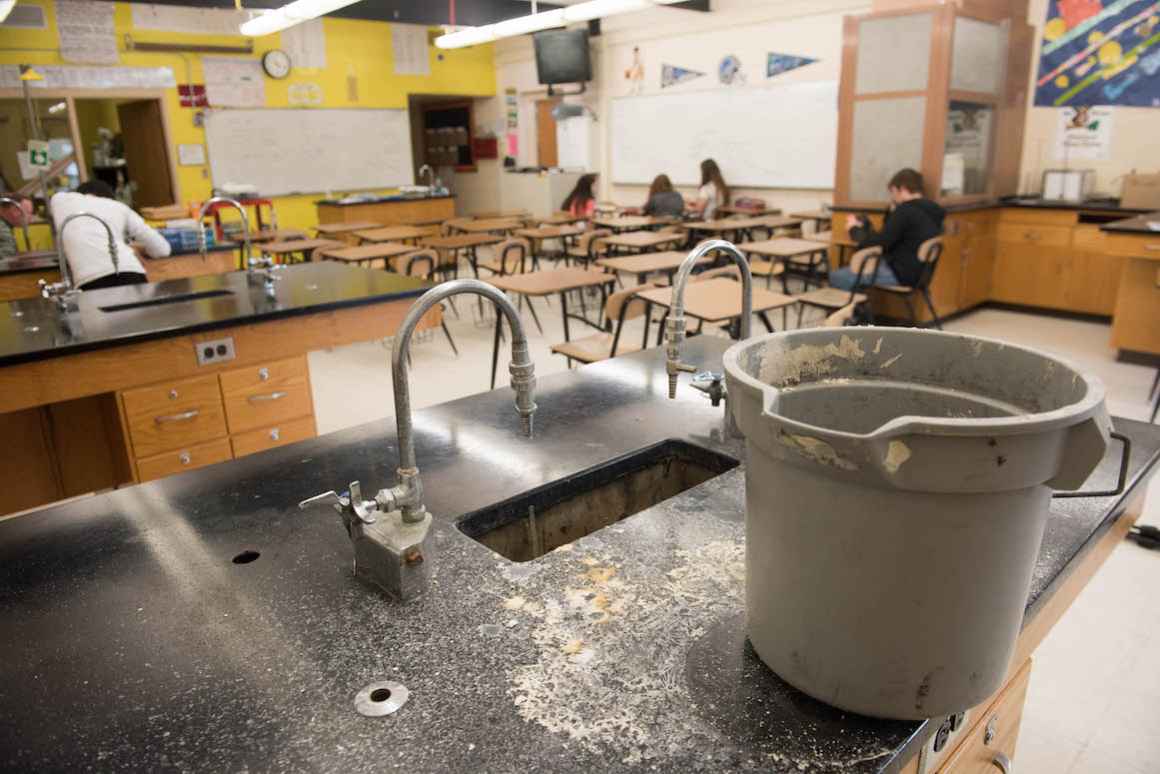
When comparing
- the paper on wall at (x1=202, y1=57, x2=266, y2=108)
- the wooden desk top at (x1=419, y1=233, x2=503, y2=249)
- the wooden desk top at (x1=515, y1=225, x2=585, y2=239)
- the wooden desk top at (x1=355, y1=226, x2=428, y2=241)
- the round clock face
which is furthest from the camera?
the round clock face

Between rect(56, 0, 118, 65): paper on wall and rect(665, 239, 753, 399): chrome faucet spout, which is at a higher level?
rect(56, 0, 118, 65): paper on wall

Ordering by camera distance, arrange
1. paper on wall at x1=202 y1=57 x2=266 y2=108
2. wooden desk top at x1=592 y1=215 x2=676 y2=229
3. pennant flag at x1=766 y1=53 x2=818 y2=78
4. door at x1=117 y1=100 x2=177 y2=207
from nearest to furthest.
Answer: wooden desk top at x1=592 y1=215 x2=676 y2=229 → pennant flag at x1=766 y1=53 x2=818 y2=78 → door at x1=117 y1=100 x2=177 y2=207 → paper on wall at x1=202 y1=57 x2=266 y2=108

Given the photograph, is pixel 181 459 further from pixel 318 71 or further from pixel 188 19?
pixel 318 71

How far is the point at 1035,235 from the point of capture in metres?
6.21

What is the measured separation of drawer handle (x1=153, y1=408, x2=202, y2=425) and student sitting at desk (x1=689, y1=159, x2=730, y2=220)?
264 inches

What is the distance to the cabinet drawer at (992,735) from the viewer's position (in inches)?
43.1

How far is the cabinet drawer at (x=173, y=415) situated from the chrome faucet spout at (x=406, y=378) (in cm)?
203

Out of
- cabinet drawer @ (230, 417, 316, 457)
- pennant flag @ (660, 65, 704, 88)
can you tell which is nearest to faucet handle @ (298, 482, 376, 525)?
cabinet drawer @ (230, 417, 316, 457)

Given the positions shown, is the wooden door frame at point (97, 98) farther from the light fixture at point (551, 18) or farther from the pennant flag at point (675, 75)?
the pennant flag at point (675, 75)

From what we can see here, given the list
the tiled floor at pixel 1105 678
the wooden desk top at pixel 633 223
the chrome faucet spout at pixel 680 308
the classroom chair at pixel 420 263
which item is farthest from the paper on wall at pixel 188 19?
the chrome faucet spout at pixel 680 308

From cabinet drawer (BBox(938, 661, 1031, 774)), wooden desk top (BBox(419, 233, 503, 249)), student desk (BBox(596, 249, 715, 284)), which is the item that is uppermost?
wooden desk top (BBox(419, 233, 503, 249))

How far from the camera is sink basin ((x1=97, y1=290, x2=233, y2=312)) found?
3053mm

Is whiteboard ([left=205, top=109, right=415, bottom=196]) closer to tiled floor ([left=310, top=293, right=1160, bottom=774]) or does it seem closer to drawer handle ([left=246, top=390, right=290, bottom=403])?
tiled floor ([left=310, top=293, right=1160, bottom=774])

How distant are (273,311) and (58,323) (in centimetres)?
75
